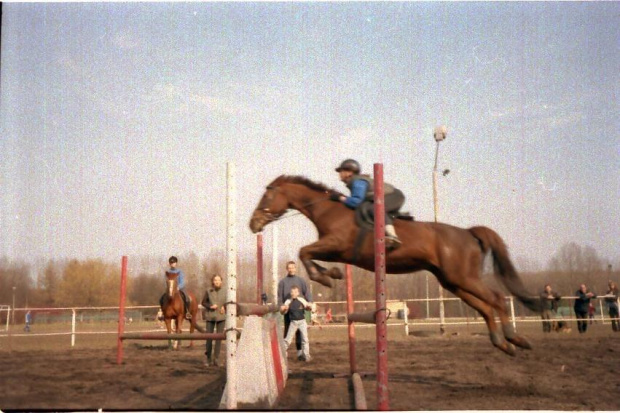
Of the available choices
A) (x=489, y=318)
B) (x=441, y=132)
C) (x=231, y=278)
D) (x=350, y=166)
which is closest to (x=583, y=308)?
(x=441, y=132)

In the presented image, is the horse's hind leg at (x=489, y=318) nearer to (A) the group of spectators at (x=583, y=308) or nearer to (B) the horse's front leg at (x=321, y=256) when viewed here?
(B) the horse's front leg at (x=321, y=256)

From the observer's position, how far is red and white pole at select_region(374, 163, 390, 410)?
333 cm

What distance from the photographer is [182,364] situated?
25.5ft

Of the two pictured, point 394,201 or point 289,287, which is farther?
point 289,287

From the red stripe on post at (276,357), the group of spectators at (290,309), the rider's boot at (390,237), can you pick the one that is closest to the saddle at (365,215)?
the rider's boot at (390,237)

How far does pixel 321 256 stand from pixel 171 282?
4.53 meters

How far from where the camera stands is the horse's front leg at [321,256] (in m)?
5.23

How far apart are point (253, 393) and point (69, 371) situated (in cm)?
376

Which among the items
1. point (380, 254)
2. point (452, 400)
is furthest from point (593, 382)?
point (380, 254)

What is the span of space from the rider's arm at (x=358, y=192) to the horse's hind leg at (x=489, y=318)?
52.5 inches

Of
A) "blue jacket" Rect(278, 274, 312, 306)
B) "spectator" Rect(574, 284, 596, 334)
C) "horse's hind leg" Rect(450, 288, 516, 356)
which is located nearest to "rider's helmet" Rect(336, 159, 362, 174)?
"horse's hind leg" Rect(450, 288, 516, 356)

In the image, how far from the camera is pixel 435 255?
541 cm

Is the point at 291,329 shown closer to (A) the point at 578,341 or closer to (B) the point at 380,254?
(B) the point at 380,254

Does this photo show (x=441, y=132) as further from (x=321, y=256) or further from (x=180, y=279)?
(x=321, y=256)
